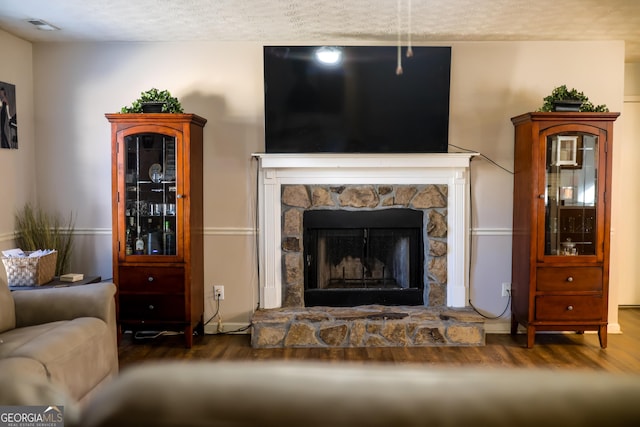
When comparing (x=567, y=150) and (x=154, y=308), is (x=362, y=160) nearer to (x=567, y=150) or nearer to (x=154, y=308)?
(x=567, y=150)

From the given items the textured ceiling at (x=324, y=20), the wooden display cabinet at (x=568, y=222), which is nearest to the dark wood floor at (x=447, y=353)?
the wooden display cabinet at (x=568, y=222)

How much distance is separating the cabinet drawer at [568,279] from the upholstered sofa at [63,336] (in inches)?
117

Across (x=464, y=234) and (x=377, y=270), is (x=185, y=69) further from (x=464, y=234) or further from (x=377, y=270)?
(x=464, y=234)

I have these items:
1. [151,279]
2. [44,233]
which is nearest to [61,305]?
[151,279]

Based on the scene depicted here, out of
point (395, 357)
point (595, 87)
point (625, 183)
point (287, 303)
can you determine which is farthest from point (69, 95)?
point (625, 183)

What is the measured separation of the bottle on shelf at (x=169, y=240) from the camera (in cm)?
416

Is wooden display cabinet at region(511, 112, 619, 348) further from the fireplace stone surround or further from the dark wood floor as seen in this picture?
the fireplace stone surround

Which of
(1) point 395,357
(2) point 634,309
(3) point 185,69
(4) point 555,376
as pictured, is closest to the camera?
(4) point 555,376

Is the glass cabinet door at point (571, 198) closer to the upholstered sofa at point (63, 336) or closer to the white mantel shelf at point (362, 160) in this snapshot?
the white mantel shelf at point (362, 160)

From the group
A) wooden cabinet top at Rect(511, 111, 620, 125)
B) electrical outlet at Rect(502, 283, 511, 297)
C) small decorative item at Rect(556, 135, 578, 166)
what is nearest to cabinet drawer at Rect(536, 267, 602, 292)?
electrical outlet at Rect(502, 283, 511, 297)

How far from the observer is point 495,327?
4.60 metres

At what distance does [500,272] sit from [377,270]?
100 centimetres

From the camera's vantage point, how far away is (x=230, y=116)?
448cm

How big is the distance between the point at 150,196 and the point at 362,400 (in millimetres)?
3682
